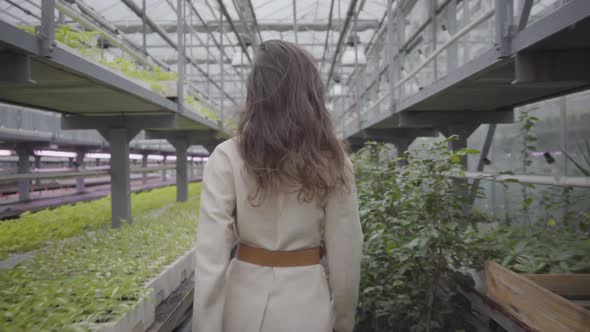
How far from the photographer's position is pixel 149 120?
16.4 ft

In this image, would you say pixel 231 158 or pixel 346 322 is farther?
pixel 346 322

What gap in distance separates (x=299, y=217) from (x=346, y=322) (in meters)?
0.53

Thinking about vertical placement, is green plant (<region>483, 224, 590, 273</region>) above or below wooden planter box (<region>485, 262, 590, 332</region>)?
above

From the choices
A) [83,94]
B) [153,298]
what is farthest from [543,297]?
[83,94]

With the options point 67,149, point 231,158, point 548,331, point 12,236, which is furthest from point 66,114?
point 67,149

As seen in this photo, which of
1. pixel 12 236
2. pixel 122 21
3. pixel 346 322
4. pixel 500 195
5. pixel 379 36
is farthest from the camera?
pixel 122 21

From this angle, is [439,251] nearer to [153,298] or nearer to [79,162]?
[153,298]

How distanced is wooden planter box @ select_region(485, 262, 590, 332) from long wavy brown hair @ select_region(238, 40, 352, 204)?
37.8 inches

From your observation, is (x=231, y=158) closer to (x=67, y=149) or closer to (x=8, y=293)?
(x=8, y=293)

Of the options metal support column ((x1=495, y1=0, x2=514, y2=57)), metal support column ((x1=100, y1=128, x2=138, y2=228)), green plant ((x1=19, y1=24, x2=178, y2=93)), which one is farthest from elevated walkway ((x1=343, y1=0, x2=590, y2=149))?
metal support column ((x1=100, y1=128, x2=138, y2=228))

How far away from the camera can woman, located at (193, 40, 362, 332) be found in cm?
137

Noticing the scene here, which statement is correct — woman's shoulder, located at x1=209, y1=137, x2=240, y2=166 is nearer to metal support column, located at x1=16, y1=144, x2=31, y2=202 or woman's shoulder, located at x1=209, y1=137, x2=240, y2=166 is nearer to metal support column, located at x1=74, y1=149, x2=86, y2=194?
metal support column, located at x1=16, y1=144, x2=31, y2=202

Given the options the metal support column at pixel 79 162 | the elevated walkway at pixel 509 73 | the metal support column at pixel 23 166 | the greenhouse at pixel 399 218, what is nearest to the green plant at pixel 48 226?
the greenhouse at pixel 399 218

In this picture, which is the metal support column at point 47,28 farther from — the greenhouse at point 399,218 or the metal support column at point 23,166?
the metal support column at point 23,166
